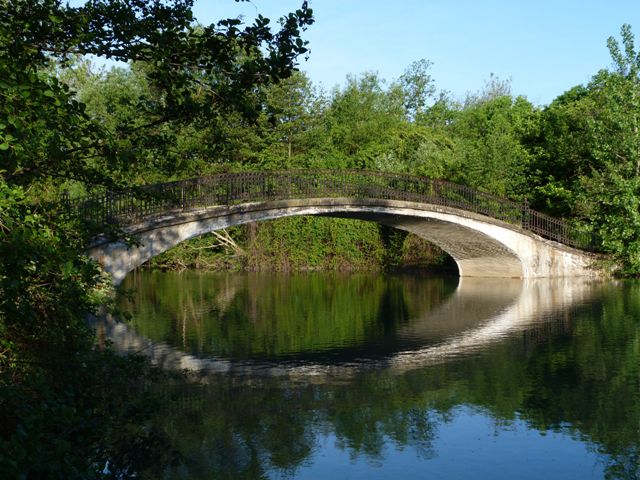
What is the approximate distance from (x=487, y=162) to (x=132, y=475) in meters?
30.7

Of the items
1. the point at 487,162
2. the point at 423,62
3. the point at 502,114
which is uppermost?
the point at 423,62

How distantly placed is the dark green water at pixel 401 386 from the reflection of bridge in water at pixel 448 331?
0.19 feet

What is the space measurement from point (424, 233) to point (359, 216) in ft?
14.6

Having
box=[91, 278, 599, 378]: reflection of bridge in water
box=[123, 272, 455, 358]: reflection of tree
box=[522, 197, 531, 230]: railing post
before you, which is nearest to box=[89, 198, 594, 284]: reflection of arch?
box=[522, 197, 531, 230]: railing post

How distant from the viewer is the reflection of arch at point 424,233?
20.2 m

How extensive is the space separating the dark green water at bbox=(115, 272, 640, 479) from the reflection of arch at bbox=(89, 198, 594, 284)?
7.17 feet

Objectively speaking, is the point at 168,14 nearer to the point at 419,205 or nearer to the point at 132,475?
the point at 132,475

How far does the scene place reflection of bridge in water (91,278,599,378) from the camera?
1367cm

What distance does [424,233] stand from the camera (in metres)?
31.5

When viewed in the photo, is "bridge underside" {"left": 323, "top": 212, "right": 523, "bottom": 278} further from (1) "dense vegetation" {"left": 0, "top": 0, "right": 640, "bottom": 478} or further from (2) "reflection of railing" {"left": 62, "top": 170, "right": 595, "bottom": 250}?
(1) "dense vegetation" {"left": 0, "top": 0, "right": 640, "bottom": 478}

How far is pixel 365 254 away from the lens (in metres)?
38.6

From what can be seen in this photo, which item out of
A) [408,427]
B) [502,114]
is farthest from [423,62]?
[408,427]

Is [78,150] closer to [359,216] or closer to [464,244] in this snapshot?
[359,216]

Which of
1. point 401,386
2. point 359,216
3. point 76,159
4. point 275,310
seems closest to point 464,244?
point 359,216
